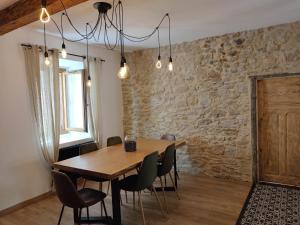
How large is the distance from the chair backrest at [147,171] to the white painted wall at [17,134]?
1780 mm

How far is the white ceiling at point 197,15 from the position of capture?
2.71 meters

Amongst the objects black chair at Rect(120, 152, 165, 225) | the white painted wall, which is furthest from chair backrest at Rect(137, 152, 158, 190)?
the white painted wall

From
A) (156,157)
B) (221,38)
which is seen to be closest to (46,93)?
(156,157)

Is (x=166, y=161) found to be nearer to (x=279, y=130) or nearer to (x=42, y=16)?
(x=279, y=130)

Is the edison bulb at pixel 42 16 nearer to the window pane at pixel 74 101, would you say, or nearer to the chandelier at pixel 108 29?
the chandelier at pixel 108 29

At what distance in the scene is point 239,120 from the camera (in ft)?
13.2

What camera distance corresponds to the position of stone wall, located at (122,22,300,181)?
3730mm

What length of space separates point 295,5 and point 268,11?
29 cm

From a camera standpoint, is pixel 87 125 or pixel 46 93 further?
pixel 87 125

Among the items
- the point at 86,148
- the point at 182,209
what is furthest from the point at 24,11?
the point at 182,209

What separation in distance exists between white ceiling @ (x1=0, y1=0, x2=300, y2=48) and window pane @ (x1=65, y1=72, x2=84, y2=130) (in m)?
0.93

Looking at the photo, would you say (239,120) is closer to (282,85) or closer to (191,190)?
(282,85)

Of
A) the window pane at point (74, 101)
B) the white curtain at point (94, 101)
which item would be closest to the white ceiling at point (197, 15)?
the white curtain at point (94, 101)

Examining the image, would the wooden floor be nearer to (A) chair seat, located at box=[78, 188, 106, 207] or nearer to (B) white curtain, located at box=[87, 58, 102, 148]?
(A) chair seat, located at box=[78, 188, 106, 207]
